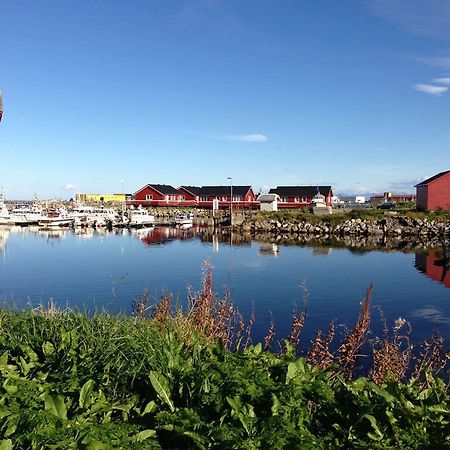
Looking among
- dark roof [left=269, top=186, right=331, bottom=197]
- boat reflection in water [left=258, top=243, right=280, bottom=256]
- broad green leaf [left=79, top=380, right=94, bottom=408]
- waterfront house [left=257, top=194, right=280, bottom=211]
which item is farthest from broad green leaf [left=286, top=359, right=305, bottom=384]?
dark roof [left=269, top=186, right=331, bottom=197]

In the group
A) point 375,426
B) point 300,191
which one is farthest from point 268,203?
point 375,426

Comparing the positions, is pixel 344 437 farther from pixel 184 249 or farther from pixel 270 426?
pixel 184 249

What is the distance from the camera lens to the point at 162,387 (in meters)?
4.32

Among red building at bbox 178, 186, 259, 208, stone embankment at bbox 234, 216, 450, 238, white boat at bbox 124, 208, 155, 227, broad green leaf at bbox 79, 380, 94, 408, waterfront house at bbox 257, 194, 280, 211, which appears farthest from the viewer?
red building at bbox 178, 186, 259, 208

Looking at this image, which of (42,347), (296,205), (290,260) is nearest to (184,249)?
(290,260)

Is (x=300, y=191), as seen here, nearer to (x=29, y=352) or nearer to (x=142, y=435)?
(x=29, y=352)

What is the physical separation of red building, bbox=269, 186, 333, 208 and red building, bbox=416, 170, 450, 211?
26031mm

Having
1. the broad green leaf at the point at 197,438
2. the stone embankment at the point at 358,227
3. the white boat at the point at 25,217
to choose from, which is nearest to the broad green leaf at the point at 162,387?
the broad green leaf at the point at 197,438

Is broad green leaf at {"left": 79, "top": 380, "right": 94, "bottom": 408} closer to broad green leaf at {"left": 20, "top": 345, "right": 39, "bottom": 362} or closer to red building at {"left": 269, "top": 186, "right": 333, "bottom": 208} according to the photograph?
broad green leaf at {"left": 20, "top": 345, "right": 39, "bottom": 362}

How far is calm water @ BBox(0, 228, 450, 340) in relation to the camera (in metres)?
20.6

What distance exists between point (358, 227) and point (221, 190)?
39855 millimetres

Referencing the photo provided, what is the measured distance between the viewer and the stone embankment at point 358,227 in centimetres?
6406

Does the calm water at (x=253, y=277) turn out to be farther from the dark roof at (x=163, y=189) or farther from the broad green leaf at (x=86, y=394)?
the dark roof at (x=163, y=189)

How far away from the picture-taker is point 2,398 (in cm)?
396
